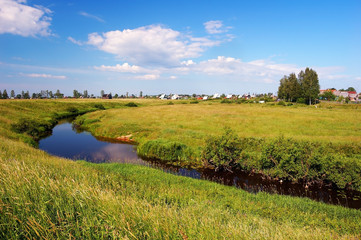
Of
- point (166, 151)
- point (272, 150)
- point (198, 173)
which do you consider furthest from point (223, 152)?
point (166, 151)

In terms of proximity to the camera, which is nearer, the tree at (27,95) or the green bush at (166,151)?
the green bush at (166,151)

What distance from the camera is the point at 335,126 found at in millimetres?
34469

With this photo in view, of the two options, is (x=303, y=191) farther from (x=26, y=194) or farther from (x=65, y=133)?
(x=65, y=133)

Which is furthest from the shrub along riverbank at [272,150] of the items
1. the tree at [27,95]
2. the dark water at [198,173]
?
the tree at [27,95]

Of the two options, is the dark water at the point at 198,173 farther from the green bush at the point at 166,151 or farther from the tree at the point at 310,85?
the tree at the point at 310,85

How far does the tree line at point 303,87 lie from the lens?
8725cm

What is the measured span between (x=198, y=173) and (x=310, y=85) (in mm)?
90761

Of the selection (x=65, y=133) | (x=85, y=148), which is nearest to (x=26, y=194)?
(x=85, y=148)

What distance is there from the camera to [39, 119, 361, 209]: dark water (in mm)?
14432

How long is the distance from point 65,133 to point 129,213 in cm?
3977

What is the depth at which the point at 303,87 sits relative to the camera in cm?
8900

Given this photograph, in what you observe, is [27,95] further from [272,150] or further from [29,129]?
[272,150]

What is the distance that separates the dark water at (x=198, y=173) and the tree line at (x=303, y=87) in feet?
282

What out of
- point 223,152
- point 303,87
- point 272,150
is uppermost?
point 303,87
